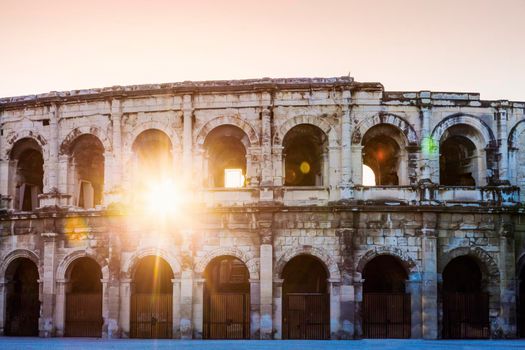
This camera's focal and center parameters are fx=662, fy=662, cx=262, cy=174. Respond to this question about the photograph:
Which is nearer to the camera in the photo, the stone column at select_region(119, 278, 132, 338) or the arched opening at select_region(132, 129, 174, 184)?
the stone column at select_region(119, 278, 132, 338)

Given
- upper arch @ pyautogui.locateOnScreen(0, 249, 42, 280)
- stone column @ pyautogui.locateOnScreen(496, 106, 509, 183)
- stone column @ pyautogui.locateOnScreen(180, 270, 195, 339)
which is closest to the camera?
stone column @ pyautogui.locateOnScreen(180, 270, 195, 339)

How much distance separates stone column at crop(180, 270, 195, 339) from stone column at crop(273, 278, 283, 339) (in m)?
2.46

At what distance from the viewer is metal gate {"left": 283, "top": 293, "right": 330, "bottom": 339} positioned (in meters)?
19.4

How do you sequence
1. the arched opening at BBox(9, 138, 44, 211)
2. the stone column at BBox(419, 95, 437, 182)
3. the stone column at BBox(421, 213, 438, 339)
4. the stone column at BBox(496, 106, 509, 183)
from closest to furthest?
the stone column at BBox(421, 213, 438, 339)
the stone column at BBox(419, 95, 437, 182)
the stone column at BBox(496, 106, 509, 183)
the arched opening at BBox(9, 138, 44, 211)

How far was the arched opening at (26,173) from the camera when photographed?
72.9 feet

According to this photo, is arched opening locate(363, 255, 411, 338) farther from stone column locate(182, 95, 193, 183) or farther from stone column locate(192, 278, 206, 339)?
stone column locate(182, 95, 193, 183)

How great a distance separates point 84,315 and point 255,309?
217 inches

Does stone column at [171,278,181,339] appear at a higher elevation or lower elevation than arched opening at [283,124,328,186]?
lower

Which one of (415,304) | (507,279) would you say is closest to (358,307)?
(415,304)

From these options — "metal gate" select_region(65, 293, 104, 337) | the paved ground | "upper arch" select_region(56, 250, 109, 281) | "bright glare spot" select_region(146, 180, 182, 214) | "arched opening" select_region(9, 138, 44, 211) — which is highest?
"arched opening" select_region(9, 138, 44, 211)

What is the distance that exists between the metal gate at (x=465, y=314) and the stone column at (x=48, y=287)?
11.9 meters

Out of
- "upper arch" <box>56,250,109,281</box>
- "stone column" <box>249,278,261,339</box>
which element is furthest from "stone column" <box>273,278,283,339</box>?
"upper arch" <box>56,250,109,281</box>

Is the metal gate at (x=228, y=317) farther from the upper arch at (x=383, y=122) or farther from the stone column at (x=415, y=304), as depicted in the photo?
the upper arch at (x=383, y=122)

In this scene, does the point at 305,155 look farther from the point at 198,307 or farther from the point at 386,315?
the point at 198,307
